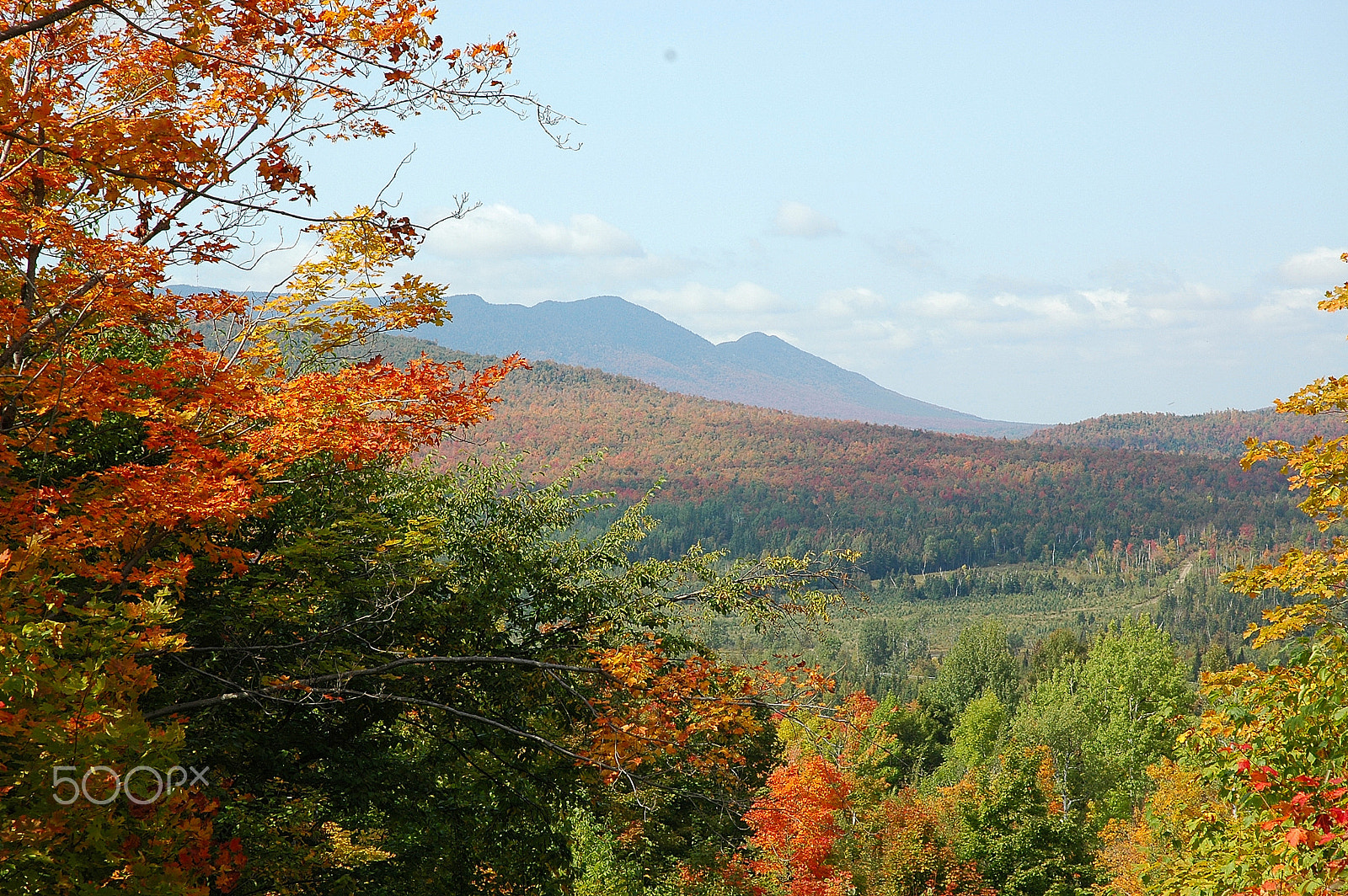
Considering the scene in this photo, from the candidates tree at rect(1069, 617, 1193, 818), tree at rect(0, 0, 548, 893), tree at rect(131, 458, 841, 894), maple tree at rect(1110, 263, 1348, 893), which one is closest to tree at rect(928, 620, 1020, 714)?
tree at rect(1069, 617, 1193, 818)

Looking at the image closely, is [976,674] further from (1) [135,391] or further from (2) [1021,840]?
(1) [135,391]

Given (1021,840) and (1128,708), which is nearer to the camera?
(1021,840)

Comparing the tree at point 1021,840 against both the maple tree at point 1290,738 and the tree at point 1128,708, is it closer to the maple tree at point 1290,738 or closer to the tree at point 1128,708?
the maple tree at point 1290,738

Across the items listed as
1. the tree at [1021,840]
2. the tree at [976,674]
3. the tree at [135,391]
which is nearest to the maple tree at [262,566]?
the tree at [135,391]

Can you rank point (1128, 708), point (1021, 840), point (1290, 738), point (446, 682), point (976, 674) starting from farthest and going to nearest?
point (976, 674)
point (1128, 708)
point (1021, 840)
point (446, 682)
point (1290, 738)

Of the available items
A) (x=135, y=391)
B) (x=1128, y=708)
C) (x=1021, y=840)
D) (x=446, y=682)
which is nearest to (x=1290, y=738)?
(x=446, y=682)

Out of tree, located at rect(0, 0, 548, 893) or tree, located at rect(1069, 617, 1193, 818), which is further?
tree, located at rect(1069, 617, 1193, 818)

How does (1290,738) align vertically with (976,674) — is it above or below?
above

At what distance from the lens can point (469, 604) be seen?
9.48m

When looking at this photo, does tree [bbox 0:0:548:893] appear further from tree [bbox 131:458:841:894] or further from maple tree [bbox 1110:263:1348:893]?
maple tree [bbox 1110:263:1348:893]

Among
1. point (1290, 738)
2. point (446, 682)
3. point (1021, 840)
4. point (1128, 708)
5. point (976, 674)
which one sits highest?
point (1290, 738)

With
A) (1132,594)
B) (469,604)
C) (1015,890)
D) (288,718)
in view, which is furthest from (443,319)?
(1132,594)

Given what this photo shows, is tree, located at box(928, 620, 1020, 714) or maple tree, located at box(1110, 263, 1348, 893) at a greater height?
maple tree, located at box(1110, 263, 1348, 893)

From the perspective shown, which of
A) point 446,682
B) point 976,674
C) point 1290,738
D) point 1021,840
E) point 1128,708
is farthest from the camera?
point 976,674
